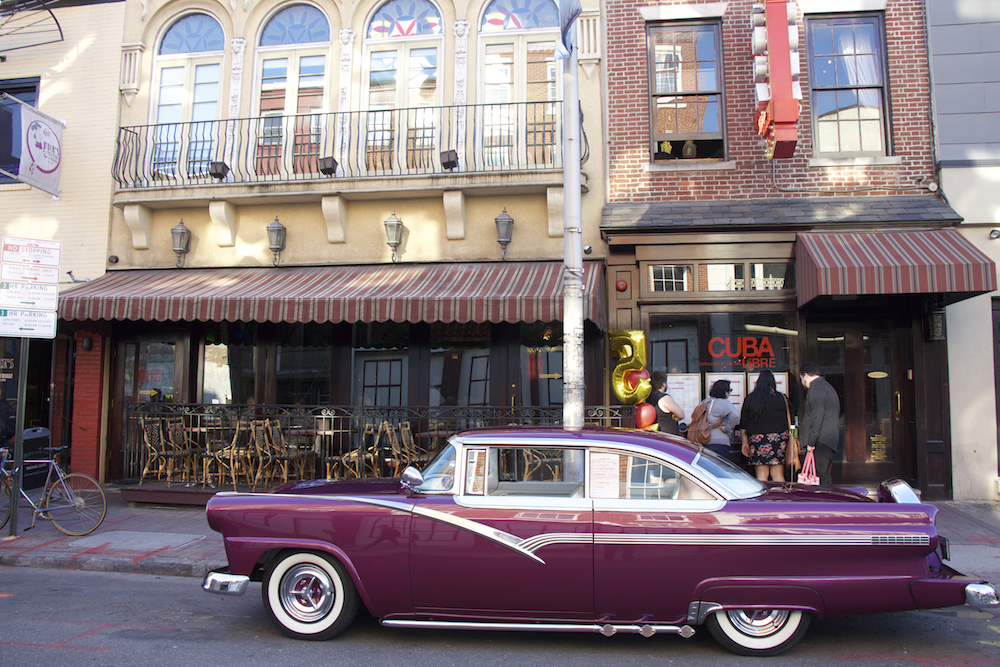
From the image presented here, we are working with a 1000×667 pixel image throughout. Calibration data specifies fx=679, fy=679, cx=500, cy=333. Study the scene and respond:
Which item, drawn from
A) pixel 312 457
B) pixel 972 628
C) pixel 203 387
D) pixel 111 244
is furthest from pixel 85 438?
pixel 972 628

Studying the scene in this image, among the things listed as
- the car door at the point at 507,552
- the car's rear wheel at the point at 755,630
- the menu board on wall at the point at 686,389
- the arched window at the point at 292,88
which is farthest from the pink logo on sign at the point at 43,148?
the car's rear wheel at the point at 755,630

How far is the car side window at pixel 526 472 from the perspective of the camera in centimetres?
454

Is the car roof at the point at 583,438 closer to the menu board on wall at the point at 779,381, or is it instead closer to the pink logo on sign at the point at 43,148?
the menu board on wall at the point at 779,381

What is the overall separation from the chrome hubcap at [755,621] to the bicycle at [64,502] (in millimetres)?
7043

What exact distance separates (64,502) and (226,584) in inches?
180

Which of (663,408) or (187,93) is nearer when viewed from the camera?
(663,408)

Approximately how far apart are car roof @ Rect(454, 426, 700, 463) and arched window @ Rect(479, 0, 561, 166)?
237 inches

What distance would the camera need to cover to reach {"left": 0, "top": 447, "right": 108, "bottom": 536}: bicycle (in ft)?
25.7

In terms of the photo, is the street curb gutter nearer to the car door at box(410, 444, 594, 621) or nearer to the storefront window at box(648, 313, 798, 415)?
the car door at box(410, 444, 594, 621)

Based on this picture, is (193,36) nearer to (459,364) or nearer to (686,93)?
(459,364)

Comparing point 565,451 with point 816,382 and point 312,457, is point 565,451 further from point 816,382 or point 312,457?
point 312,457

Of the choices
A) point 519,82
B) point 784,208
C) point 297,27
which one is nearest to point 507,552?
point 784,208

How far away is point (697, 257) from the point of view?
944 cm

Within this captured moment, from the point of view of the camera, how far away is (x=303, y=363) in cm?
1066
